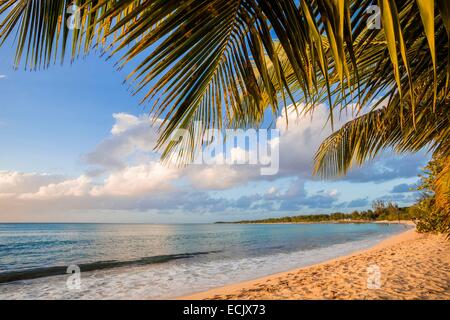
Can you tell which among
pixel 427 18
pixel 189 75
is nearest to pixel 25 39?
pixel 189 75

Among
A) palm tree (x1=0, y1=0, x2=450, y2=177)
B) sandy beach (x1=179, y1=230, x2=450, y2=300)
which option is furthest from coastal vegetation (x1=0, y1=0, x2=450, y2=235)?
sandy beach (x1=179, y1=230, x2=450, y2=300)

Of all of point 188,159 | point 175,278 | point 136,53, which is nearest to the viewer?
point 136,53

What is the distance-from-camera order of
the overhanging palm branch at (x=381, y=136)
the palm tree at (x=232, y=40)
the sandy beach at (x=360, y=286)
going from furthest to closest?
1. the sandy beach at (x=360, y=286)
2. the overhanging palm branch at (x=381, y=136)
3. the palm tree at (x=232, y=40)

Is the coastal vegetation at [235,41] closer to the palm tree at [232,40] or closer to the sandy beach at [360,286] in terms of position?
the palm tree at [232,40]

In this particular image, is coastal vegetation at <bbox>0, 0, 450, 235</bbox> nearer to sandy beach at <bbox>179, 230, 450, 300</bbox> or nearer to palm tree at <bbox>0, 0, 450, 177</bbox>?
palm tree at <bbox>0, 0, 450, 177</bbox>

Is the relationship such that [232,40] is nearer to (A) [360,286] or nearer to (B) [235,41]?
(B) [235,41]

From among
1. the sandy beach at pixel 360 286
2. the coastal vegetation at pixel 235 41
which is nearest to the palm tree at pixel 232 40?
the coastal vegetation at pixel 235 41

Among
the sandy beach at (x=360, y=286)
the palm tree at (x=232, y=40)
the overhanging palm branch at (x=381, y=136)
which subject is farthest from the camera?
the sandy beach at (x=360, y=286)

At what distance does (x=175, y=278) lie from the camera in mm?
9664

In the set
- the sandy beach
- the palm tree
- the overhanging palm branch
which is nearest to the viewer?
the palm tree

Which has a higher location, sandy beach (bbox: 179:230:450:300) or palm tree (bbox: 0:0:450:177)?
Answer: palm tree (bbox: 0:0:450:177)

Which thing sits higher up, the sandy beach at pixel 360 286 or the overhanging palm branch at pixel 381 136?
the overhanging palm branch at pixel 381 136
